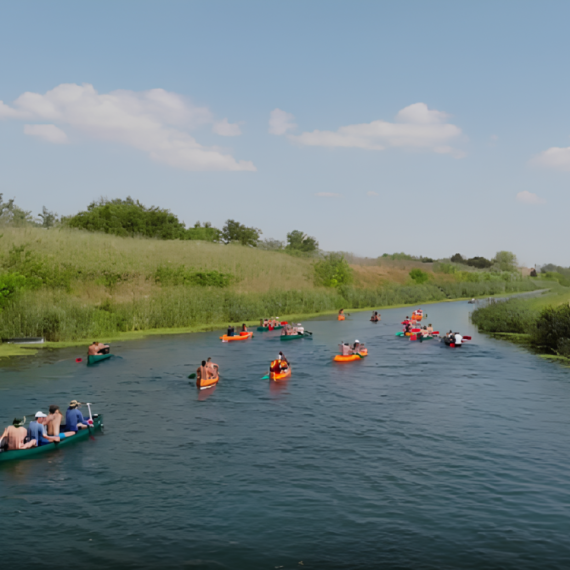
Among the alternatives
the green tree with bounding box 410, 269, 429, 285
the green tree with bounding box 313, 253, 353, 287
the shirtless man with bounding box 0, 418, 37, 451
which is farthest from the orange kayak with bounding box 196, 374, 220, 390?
the green tree with bounding box 410, 269, 429, 285

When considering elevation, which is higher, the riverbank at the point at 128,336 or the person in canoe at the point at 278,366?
the riverbank at the point at 128,336

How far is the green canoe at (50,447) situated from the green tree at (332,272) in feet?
214

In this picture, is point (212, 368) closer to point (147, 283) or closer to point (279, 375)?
point (279, 375)

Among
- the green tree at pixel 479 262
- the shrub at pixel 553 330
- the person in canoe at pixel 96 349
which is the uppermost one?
the green tree at pixel 479 262

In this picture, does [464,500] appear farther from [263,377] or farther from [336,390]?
[263,377]

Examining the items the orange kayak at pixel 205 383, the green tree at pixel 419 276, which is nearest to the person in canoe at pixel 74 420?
the orange kayak at pixel 205 383

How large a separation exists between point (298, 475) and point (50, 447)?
8.24m

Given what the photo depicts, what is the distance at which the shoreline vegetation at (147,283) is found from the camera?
4628cm

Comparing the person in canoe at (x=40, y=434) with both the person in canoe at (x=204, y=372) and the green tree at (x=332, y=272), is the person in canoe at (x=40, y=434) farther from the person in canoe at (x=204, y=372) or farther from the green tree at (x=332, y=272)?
the green tree at (x=332, y=272)

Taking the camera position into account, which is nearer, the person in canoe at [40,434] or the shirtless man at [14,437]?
the shirtless man at [14,437]

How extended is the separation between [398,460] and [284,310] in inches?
1903

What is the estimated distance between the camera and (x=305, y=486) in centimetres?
1661

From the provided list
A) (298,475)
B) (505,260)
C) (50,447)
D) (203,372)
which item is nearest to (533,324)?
(203,372)

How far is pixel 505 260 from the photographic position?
17838 centimetres
